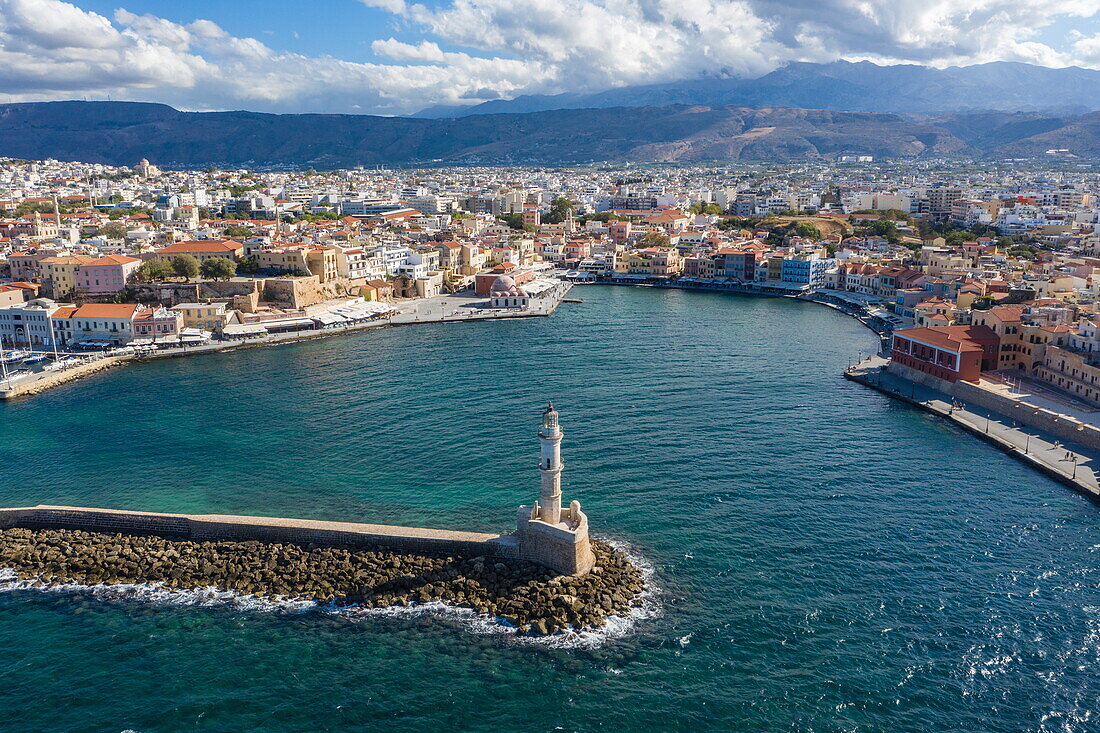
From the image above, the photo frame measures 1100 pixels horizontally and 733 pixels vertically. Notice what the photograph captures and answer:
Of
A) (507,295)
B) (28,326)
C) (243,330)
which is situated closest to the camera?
(28,326)

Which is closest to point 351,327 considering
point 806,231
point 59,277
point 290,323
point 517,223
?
point 290,323

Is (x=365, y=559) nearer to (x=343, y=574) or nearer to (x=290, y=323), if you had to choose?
(x=343, y=574)

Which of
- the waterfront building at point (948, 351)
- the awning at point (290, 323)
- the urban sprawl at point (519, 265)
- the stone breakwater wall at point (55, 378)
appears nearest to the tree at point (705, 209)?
the urban sprawl at point (519, 265)

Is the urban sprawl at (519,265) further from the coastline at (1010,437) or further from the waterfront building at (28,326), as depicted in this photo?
the coastline at (1010,437)

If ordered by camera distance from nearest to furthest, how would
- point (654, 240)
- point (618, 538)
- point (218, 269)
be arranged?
point (618, 538), point (218, 269), point (654, 240)

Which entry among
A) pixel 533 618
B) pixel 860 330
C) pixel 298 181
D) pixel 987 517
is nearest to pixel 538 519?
pixel 533 618

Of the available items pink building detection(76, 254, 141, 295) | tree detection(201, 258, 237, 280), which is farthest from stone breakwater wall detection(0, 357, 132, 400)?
pink building detection(76, 254, 141, 295)

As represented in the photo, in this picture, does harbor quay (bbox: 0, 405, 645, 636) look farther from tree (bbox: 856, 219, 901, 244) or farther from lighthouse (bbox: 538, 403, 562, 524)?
tree (bbox: 856, 219, 901, 244)
